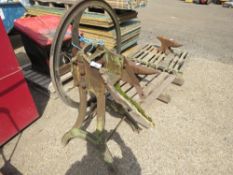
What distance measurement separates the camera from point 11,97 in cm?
211

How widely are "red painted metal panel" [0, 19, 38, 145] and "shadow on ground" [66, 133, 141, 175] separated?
906mm

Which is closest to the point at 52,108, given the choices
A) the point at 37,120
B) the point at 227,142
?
the point at 37,120

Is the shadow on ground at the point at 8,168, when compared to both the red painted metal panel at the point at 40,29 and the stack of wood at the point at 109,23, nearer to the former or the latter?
the red painted metal panel at the point at 40,29

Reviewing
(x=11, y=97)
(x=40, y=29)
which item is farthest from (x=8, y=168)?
(x=40, y=29)

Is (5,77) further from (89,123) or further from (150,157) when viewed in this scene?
(150,157)

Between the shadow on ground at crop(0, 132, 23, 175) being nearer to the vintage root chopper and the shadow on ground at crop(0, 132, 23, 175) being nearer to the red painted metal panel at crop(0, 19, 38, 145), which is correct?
the red painted metal panel at crop(0, 19, 38, 145)

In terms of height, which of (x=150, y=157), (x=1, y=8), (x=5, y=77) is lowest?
(x=150, y=157)

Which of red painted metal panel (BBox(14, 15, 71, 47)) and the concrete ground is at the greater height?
red painted metal panel (BBox(14, 15, 71, 47))

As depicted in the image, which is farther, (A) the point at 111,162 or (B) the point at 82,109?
(B) the point at 82,109

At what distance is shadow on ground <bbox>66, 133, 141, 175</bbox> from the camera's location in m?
1.89

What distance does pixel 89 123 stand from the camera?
2447 mm

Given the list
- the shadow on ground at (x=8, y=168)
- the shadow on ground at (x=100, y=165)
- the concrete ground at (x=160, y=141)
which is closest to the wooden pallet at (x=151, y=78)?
the concrete ground at (x=160, y=141)

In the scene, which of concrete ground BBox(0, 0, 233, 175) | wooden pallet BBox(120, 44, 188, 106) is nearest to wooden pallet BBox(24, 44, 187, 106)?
wooden pallet BBox(120, 44, 188, 106)

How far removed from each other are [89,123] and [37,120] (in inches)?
28.5
